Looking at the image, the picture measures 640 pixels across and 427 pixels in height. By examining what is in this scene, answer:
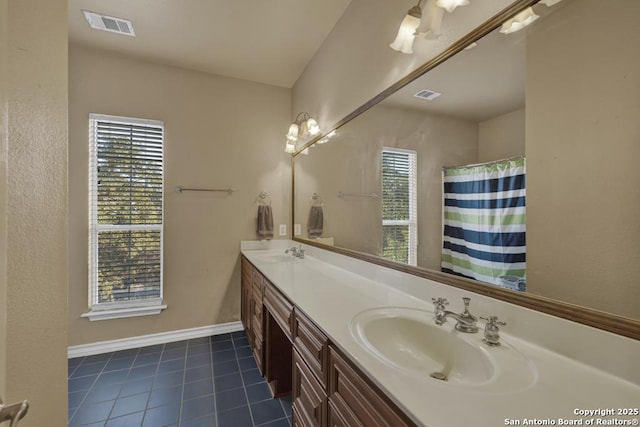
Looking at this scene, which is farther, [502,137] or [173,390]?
[173,390]

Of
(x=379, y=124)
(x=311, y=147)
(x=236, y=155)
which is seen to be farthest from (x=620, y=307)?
(x=236, y=155)

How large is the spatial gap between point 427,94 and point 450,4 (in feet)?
1.15

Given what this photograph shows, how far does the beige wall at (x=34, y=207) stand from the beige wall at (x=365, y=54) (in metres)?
1.33

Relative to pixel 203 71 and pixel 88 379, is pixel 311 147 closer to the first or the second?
pixel 203 71

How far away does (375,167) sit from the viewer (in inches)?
67.9

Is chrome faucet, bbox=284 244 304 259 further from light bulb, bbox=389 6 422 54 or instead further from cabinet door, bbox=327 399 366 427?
light bulb, bbox=389 6 422 54

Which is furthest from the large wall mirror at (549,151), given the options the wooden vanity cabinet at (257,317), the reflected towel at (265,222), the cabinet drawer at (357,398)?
the reflected towel at (265,222)

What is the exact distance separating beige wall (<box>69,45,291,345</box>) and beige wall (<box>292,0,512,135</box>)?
794 millimetres

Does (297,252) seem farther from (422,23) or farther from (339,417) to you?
(422,23)

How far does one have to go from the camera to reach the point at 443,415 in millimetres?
560

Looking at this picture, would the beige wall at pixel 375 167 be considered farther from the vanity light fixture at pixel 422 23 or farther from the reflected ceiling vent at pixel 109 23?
the reflected ceiling vent at pixel 109 23

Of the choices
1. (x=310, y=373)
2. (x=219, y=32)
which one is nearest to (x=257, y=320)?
(x=310, y=373)

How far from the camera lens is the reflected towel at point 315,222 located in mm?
2436

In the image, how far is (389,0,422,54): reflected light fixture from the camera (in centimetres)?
118
